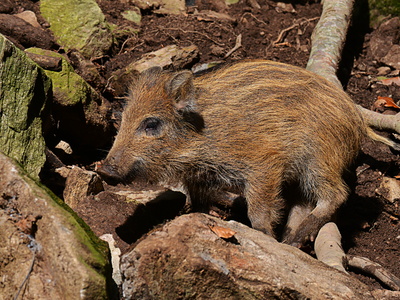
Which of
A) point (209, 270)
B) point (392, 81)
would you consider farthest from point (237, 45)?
point (209, 270)

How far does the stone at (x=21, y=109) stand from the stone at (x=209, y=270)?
1.71 m

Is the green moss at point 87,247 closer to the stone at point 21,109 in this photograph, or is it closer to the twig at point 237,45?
the stone at point 21,109

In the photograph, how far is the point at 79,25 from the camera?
727cm

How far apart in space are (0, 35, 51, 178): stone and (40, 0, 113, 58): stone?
7.67ft

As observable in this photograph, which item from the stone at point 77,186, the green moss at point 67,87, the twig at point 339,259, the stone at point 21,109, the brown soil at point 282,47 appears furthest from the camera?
the brown soil at point 282,47

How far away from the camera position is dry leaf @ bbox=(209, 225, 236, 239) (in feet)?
12.0

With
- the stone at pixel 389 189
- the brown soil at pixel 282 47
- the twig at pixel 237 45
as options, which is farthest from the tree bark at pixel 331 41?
the twig at pixel 237 45

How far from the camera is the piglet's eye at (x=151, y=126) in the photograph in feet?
16.5

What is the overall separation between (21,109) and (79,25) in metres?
2.88

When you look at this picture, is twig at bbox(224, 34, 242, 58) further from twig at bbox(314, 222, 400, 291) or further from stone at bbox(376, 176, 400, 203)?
twig at bbox(314, 222, 400, 291)

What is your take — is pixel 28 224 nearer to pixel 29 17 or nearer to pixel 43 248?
pixel 43 248

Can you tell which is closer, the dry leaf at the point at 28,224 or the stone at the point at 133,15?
the dry leaf at the point at 28,224

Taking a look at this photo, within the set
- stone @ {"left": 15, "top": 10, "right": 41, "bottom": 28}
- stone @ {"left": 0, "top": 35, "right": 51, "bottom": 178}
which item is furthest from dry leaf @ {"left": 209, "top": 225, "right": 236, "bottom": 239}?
stone @ {"left": 15, "top": 10, "right": 41, "bottom": 28}

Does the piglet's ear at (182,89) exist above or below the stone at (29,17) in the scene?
above
